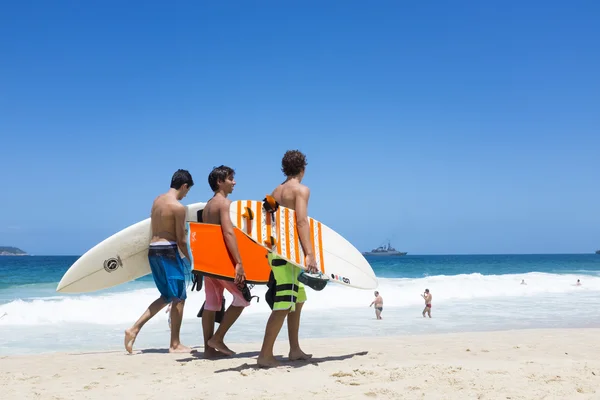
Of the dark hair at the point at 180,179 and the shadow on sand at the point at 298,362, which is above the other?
the dark hair at the point at 180,179

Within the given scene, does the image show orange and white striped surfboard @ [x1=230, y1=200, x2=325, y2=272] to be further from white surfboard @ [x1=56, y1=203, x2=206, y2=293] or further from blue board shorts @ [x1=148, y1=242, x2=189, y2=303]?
white surfboard @ [x1=56, y1=203, x2=206, y2=293]

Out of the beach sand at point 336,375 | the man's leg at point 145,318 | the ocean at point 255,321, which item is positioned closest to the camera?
the beach sand at point 336,375

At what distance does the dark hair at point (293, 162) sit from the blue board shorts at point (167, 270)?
1.56 m

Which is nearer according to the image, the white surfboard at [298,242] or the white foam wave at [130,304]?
the white surfboard at [298,242]

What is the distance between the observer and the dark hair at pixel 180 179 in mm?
5296

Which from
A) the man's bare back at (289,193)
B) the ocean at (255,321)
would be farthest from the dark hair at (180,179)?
the ocean at (255,321)

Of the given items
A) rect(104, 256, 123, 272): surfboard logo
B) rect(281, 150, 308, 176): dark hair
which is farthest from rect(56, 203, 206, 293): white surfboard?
rect(281, 150, 308, 176): dark hair

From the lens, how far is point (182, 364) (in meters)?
4.76

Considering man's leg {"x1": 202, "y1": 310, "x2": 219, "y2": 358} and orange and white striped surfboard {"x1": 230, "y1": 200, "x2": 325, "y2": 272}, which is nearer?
orange and white striped surfboard {"x1": 230, "y1": 200, "x2": 325, "y2": 272}

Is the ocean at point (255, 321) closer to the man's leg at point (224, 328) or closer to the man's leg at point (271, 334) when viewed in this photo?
the man's leg at point (224, 328)

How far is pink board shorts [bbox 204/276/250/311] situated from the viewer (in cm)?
477

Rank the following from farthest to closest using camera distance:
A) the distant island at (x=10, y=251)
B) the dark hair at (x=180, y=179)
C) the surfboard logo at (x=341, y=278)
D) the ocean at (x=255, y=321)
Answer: the distant island at (x=10, y=251) < the ocean at (x=255, y=321) < the dark hair at (x=180, y=179) < the surfboard logo at (x=341, y=278)

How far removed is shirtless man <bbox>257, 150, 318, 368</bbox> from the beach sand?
0.29 meters

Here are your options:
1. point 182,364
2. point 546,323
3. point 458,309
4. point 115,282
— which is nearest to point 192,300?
point 458,309
